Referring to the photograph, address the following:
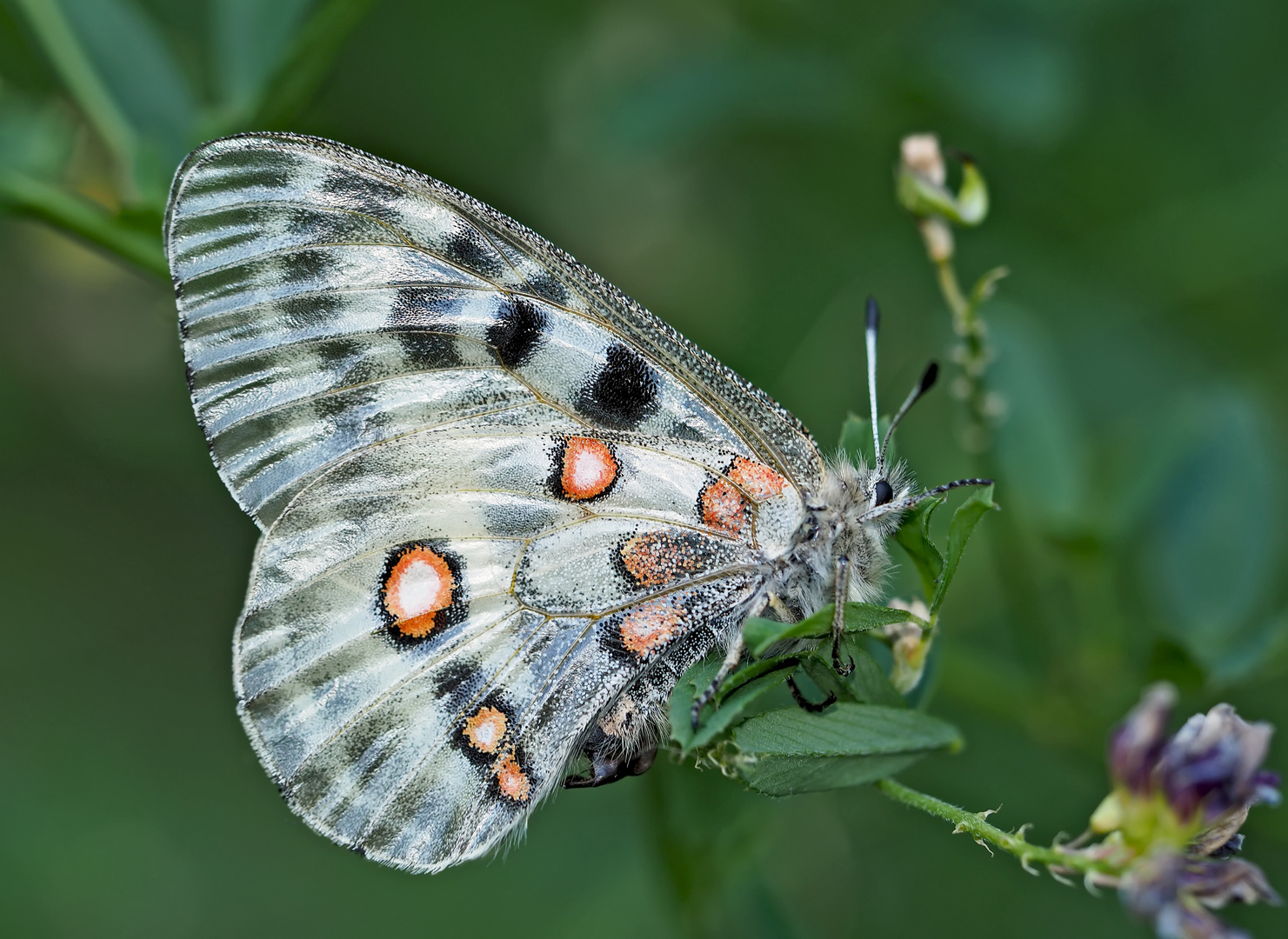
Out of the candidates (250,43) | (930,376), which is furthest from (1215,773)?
(250,43)

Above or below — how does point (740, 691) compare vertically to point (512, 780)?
above

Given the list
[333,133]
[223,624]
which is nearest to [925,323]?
[333,133]

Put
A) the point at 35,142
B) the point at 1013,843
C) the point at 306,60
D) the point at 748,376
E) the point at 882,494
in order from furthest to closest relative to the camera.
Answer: the point at 748,376, the point at 35,142, the point at 306,60, the point at 882,494, the point at 1013,843

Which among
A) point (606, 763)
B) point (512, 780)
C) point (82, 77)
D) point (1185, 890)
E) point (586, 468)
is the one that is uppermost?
point (1185, 890)

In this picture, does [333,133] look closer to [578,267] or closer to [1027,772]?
[578,267]

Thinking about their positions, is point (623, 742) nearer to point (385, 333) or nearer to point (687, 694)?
point (687, 694)

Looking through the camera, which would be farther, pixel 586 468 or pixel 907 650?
pixel 586 468

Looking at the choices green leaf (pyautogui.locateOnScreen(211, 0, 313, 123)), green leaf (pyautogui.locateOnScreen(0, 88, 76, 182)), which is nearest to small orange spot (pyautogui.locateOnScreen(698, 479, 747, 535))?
green leaf (pyautogui.locateOnScreen(211, 0, 313, 123))
